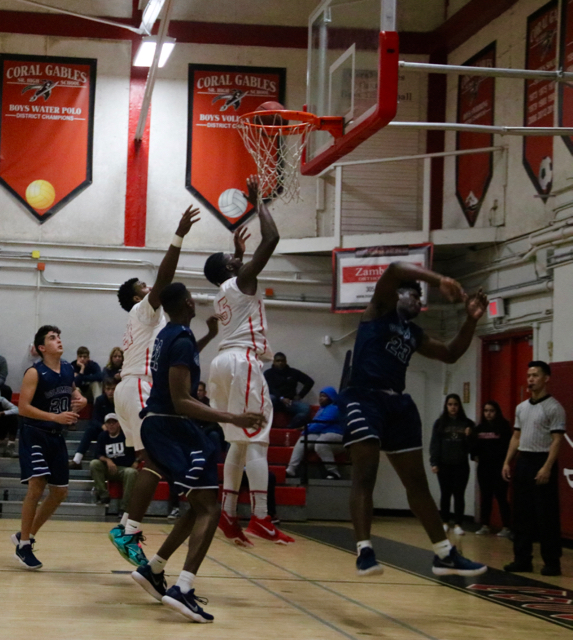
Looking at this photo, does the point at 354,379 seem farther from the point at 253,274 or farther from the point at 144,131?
the point at 144,131

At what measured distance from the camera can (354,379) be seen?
583 cm

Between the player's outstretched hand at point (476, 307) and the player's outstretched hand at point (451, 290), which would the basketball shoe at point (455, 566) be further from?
the player's outstretched hand at point (451, 290)

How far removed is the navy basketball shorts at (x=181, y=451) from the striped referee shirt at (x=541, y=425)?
14.5ft

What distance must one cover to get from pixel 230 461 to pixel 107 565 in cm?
143

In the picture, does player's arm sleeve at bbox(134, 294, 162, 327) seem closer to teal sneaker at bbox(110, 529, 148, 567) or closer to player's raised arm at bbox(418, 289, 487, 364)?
teal sneaker at bbox(110, 529, 148, 567)

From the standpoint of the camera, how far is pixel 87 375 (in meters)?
15.3

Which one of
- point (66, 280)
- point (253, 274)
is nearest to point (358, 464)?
point (253, 274)

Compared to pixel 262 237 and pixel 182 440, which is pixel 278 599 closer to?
pixel 182 440

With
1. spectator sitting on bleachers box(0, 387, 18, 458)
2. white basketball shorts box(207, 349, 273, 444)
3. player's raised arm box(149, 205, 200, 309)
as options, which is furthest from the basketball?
spectator sitting on bleachers box(0, 387, 18, 458)

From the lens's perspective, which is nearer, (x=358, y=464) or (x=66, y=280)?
(x=358, y=464)

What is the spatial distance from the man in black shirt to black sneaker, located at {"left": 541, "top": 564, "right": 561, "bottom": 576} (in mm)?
7618

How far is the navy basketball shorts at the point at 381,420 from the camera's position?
222 inches

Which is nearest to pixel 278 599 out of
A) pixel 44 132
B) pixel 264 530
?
pixel 264 530

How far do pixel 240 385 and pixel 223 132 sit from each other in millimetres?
9828
